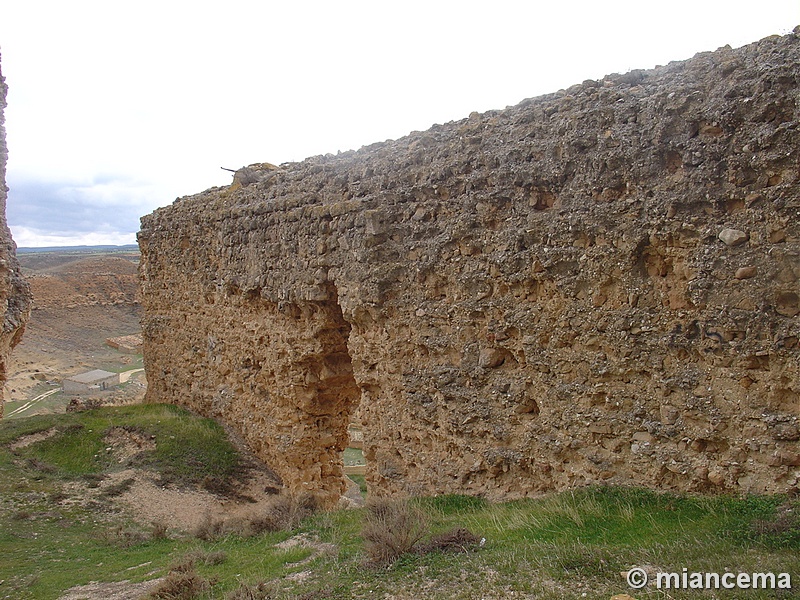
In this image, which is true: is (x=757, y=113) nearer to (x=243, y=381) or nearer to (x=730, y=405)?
(x=730, y=405)

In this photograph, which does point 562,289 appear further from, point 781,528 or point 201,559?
point 201,559

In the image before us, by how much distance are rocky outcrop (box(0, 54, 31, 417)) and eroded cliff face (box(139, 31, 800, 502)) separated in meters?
4.38

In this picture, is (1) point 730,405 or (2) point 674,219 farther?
(2) point 674,219

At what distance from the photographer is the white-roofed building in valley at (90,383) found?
75.8 ft

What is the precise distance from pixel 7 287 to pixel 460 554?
30.2 ft

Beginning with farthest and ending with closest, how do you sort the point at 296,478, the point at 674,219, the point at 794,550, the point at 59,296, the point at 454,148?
the point at 59,296 → the point at 296,478 → the point at 454,148 → the point at 674,219 → the point at 794,550

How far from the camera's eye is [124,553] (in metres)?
7.21

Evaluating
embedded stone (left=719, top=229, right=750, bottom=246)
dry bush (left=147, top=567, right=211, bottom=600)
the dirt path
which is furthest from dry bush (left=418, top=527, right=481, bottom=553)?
the dirt path

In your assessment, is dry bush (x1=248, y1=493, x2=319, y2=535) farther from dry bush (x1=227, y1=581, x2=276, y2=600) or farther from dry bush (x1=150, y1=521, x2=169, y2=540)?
dry bush (x1=227, y1=581, x2=276, y2=600)

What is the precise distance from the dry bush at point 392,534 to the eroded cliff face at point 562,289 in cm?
124

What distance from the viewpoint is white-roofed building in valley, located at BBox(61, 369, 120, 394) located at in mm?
23111

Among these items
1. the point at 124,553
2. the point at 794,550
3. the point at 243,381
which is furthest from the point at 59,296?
the point at 794,550

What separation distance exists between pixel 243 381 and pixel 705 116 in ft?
26.3

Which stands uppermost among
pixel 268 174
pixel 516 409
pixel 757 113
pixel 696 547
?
pixel 268 174
